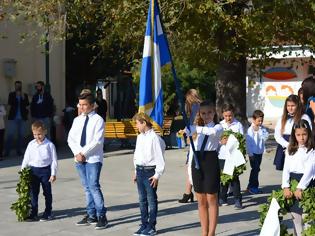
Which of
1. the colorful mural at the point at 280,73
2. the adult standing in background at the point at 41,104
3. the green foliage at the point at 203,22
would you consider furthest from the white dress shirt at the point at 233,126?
the colorful mural at the point at 280,73

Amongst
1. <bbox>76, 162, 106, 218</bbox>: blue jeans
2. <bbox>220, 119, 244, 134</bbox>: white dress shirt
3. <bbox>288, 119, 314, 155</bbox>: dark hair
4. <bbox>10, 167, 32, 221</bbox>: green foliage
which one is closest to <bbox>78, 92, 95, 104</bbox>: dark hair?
<bbox>76, 162, 106, 218</bbox>: blue jeans

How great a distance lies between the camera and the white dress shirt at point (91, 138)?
26.1 feet

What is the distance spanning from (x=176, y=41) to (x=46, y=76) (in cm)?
532

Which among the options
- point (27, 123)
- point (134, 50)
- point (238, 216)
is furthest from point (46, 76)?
point (238, 216)

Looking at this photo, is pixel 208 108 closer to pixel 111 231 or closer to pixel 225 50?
pixel 111 231

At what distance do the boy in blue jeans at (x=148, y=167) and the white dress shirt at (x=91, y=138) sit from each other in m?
0.66

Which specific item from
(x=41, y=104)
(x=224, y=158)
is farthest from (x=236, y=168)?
(x=41, y=104)

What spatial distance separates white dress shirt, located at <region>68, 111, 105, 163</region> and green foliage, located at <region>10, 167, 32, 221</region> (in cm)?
87

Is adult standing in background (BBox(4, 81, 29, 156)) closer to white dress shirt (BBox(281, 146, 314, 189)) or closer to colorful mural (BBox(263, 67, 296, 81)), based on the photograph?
white dress shirt (BBox(281, 146, 314, 189))

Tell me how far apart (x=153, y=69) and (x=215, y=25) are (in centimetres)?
676

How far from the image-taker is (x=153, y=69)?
22.8ft

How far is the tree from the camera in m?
13.5

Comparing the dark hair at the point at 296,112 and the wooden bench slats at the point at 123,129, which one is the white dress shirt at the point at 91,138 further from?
the wooden bench slats at the point at 123,129

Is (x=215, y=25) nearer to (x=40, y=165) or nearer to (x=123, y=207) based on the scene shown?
(x=123, y=207)
